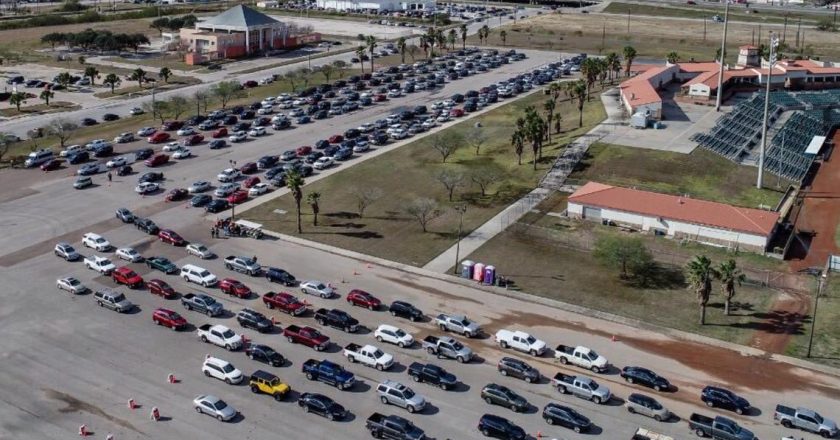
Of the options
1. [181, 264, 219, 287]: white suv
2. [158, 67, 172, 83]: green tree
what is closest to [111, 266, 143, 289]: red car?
[181, 264, 219, 287]: white suv

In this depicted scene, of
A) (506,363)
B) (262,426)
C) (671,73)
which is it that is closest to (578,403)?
(506,363)

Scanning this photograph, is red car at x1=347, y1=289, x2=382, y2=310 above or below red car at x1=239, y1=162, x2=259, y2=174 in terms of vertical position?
below

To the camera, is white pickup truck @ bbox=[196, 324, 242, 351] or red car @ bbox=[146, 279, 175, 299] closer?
white pickup truck @ bbox=[196, 324, 242, 351]

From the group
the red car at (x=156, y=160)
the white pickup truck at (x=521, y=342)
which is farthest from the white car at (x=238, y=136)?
the white pickup truck at (x=521, y=342)

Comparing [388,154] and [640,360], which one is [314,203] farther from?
[640,360]

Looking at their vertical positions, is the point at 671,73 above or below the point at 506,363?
above

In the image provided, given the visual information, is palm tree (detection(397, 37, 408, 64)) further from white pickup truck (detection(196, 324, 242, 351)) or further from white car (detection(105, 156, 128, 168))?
white pickup truck (detection(196, 324, 242, 351))

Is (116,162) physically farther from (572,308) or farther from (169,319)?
(572,308)
